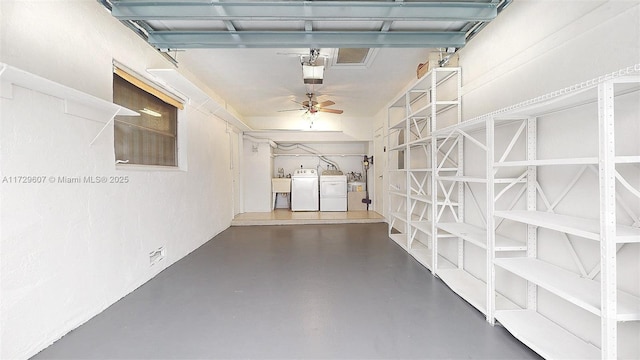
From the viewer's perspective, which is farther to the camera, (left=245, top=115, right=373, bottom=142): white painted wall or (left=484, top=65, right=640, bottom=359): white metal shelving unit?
(left=245, top=115, right=373, bottom=142): white painted wall

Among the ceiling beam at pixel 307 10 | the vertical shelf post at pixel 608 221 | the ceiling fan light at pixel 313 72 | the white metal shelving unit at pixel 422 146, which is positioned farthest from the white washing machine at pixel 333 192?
the vertical shelf post at pixel 608 221

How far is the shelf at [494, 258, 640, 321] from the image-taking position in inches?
45.2

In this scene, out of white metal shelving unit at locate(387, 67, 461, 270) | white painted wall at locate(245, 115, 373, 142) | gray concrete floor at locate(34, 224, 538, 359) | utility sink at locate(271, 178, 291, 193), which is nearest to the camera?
gray concrete floor at locate(34, 224, 538, 359)

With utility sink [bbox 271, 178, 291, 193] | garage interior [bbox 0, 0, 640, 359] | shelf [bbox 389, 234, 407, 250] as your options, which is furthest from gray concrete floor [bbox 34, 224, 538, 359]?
utility sink [bbox 271, 178, 291, 193]

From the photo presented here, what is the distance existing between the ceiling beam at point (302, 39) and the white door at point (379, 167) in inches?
131

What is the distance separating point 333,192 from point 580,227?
18.2 ft

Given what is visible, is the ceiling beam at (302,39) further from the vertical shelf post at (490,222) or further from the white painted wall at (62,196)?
the vertical shelf post at (490,222)

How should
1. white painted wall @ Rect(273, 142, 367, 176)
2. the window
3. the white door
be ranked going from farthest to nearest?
white painted wall @ Rect(273, 142, 367, 176) → the white door → the window

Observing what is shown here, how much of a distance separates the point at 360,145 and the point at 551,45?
235 inches

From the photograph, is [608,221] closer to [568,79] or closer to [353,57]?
[568,79]

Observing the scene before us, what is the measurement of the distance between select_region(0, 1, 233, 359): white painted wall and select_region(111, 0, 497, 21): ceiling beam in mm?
431

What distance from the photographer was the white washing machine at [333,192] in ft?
22.0

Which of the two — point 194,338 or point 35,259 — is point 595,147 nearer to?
point 194,338

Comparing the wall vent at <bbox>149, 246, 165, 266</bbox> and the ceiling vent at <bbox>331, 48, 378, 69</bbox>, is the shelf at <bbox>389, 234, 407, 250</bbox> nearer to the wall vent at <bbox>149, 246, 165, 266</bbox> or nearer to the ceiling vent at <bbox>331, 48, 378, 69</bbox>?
the ceiling vent at <bbox>331, 48, 378, 69</bbox>
